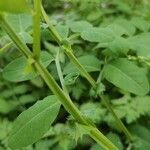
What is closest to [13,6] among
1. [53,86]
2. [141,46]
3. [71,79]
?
[53,86]

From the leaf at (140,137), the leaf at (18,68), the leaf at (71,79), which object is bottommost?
the leaf at (140,137)

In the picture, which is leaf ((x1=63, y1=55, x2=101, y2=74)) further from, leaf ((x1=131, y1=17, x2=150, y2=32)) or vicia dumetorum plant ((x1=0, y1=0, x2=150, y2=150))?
leaf ((x1=131, y1=17, x2=150, y2=32))

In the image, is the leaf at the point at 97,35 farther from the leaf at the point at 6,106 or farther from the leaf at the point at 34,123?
the leaf at the point at 6,106

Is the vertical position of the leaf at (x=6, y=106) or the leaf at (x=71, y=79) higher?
the leaf at (x=71, y=79)

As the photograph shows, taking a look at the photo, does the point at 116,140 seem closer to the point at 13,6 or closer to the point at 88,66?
the point at 88,66

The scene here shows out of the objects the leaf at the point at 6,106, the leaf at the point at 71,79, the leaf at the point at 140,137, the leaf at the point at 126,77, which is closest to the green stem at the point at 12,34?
the leaf at the point at 71,79

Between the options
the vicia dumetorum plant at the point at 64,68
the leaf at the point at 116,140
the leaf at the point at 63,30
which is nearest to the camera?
the vicia dumetorum plant at the point at 64,68

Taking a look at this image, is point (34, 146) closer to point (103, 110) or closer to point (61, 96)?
point (103, 110)
